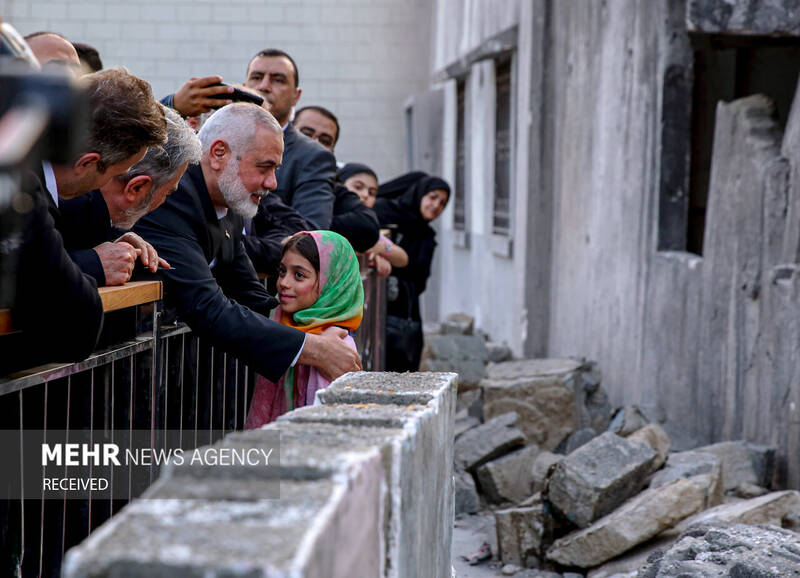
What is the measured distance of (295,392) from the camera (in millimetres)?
3686

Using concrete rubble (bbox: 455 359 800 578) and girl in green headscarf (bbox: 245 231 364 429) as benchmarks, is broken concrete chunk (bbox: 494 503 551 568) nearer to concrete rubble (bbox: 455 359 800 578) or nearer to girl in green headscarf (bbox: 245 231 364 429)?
concrete rubble (bbox: 455 359 800 578)

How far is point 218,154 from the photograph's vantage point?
3.69 m

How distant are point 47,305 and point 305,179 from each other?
2.99 metres

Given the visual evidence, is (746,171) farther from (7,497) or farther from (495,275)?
(495,275)

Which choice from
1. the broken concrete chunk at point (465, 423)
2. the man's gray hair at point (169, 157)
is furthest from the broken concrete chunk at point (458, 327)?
the man's gray hair at point (169, 157)

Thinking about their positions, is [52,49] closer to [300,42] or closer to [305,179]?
[305,179]

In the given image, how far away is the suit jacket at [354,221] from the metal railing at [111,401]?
6.60ft

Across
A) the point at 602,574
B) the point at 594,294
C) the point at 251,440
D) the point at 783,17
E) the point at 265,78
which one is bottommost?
the point at 602,574

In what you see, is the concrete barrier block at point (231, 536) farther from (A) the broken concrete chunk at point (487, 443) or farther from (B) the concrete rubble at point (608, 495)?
(A) the broken concrete chunk at point (487, 443)

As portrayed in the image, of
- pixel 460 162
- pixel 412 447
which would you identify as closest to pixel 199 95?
pixel 412 447

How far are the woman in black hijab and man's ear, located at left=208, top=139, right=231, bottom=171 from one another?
4165mm

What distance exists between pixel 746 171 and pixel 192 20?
1325 cm

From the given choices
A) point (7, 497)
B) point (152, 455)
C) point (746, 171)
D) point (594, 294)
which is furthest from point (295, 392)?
point (594, 294)

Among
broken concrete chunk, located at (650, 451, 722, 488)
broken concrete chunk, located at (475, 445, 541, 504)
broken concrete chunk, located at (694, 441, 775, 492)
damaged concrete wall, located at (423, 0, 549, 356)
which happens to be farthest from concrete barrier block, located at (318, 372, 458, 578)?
damaged concrete wall, located at (423, 0, 549, 356)
